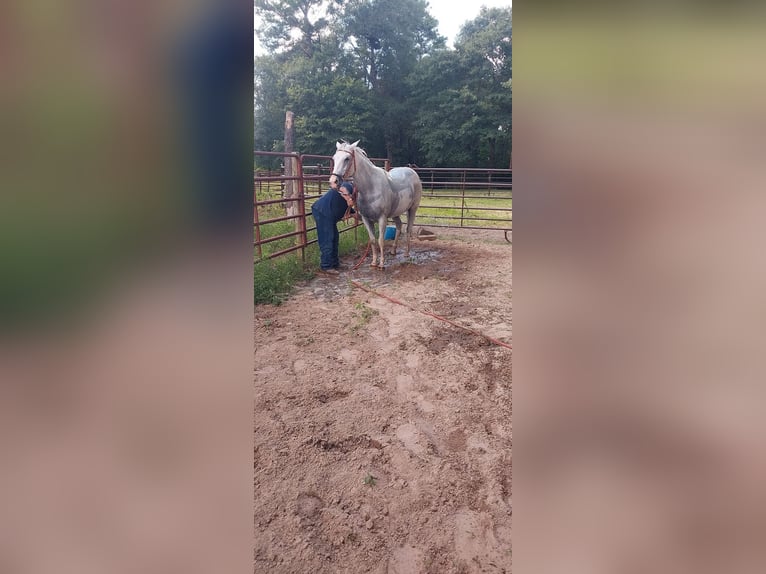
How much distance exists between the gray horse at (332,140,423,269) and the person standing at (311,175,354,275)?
0.57 ft

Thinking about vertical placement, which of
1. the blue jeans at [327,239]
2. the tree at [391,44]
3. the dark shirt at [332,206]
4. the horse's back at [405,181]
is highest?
the tree at [391,44]

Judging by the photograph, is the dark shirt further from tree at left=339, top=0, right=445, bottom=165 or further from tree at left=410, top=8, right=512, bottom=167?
tree at left=339, top=0, right=445, bottom=165

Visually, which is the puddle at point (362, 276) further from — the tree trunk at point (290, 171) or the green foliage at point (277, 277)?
the tree trunk at point (290, 171)

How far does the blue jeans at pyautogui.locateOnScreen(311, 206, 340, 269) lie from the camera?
484 cm

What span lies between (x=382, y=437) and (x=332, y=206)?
131 inches

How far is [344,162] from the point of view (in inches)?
182

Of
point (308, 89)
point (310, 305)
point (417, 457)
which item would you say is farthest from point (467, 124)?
point (417, 457)

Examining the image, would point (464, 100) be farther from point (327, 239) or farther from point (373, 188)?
point (327, 239)

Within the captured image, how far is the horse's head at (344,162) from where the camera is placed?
458 centimetres

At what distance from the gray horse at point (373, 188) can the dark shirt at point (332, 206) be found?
224 mm

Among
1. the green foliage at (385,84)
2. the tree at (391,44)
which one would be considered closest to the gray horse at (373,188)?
the green foliage at (385,84)

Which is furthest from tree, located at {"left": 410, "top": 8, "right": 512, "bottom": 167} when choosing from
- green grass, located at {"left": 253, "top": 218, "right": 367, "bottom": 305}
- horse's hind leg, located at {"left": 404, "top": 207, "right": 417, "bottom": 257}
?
green grass, located at {"left": 253, "top": 218, "right": 367, "bottom": 305}
